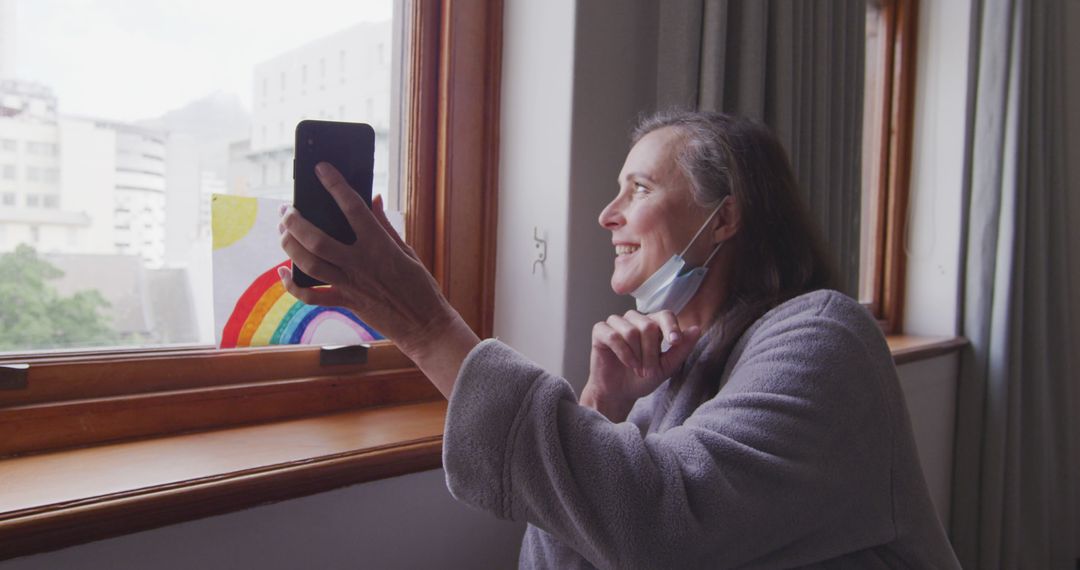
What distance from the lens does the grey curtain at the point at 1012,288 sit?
7.48 feet

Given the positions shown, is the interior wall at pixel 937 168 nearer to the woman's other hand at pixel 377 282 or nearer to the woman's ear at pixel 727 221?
the woman's ear at pixel 727 221

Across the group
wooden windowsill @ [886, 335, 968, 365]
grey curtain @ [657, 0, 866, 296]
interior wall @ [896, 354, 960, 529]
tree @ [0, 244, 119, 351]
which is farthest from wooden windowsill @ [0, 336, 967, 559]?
interior wall @ [896, 354, 960, 529]

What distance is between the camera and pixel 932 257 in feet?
8.26

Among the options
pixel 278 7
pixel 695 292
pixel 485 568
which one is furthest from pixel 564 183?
pixel 485 568

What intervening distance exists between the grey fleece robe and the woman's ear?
0.87ft

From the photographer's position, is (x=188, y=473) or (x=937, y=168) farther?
(x=937, y=168)

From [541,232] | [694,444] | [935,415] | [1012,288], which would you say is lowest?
[935,415]

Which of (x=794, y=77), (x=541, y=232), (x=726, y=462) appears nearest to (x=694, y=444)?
(x=726, y=462)

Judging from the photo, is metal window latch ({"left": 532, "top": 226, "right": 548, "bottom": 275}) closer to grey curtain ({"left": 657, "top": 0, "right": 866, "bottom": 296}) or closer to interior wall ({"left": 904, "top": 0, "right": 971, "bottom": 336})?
grey curtain ({"left": 657, "top": 0, "right": 866, "bottom": 296})

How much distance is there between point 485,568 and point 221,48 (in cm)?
94

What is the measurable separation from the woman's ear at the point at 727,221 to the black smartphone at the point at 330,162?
51 cm

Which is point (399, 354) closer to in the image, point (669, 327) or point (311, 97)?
point (311, 97)

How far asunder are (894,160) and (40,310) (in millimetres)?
2557

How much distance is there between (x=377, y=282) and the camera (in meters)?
0.72
